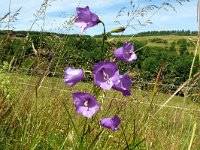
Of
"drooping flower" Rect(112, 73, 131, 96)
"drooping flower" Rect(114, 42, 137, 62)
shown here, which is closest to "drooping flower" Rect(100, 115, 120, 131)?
"drooping flower" Rect(112, 73, 131, 96)

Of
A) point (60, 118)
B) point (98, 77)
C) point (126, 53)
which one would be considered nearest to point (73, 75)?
point (98, 77)

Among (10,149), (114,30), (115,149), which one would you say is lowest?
(115,149)

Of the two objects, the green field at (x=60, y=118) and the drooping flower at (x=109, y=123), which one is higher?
the drooping flower at (x=109, y=123)

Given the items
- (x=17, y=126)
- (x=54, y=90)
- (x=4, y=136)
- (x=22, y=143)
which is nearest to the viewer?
(x=22, y=143)

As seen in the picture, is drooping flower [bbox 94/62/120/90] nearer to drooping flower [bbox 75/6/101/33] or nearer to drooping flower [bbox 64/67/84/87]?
drooping flower [bbox 64/67/84/87]

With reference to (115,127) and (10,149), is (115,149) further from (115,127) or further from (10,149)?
(115,127)

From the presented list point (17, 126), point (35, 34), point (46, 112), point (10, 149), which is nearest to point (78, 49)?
point (35, 34)

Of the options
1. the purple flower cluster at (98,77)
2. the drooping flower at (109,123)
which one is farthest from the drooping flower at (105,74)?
the drooping flower at (109,123)

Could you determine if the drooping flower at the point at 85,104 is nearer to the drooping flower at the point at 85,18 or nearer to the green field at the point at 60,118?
the green field at the point at 60,118
